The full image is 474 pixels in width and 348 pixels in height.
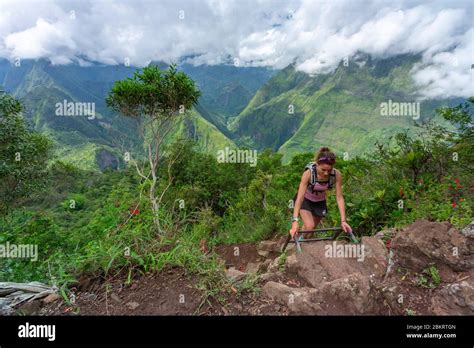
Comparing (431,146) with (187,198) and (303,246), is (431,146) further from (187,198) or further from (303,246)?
(187,198)

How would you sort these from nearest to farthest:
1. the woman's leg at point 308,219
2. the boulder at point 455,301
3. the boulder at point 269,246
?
the boulder at point 455,301 → the woman's leg at point 308,219 → the boulder at point 269,246

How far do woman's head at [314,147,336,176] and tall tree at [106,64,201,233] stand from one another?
7.94 m

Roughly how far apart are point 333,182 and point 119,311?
313 centimetres

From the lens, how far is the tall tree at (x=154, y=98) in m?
10.9

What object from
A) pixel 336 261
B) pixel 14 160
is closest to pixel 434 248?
pixel 336 261

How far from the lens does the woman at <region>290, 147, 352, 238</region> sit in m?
3.69

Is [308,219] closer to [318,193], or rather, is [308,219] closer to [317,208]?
[317,208]

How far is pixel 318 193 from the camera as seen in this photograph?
4406 mm

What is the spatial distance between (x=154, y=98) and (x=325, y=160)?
9.11 meters

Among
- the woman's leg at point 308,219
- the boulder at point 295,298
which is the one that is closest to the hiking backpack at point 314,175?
the woman's leg at point 308,219

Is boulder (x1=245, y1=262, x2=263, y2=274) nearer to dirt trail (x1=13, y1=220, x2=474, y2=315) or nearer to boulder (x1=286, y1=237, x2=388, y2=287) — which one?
boulder (x1=286, y1=237, x2=388, y2=287)

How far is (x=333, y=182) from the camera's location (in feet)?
13.4

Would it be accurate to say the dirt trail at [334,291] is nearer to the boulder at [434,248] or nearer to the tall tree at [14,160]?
the boulder at [434,248]

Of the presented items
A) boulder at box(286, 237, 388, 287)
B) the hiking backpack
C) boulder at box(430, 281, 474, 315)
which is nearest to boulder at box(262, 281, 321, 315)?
boulder at box(286, 237, 388, 287)
